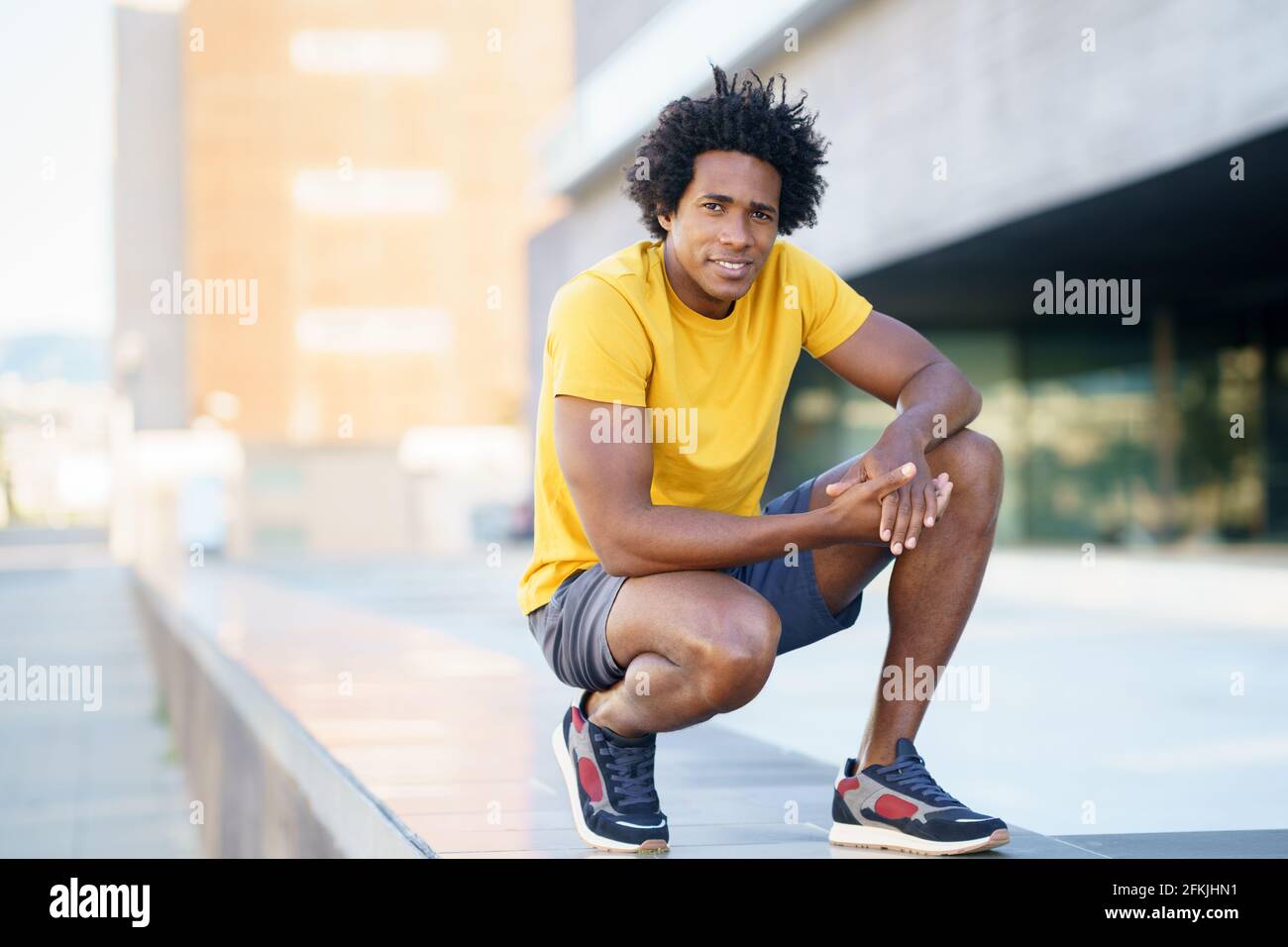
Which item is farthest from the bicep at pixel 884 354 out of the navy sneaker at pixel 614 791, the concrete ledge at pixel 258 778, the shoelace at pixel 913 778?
the concrete ledge at pixel 258 778

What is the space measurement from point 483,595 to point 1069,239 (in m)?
6.68

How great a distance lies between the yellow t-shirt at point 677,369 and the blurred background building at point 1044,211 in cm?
360

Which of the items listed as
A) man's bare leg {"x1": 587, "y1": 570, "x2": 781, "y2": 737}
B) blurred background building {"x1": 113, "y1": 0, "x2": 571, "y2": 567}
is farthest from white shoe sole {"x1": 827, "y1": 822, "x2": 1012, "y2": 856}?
blurred background building {"x1": 113, "y1": 0, "x2": 571, "y2": 567}

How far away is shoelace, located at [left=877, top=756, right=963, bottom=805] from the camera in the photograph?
10.4 ft

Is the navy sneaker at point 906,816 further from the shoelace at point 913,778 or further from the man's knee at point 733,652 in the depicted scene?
the man's knee at point 733,652

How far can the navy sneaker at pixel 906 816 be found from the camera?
3.10m

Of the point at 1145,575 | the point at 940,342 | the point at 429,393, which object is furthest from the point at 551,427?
the point at 429,393

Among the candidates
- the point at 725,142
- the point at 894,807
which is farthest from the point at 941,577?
the point at 725,142

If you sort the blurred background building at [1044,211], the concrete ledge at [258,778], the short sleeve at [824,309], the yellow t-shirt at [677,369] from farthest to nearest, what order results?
the blurred background building at [1044,211] → the concrete ledge at [258,778] → the short sleeve at [824,309] → the yellow t-shirt at [677,369]

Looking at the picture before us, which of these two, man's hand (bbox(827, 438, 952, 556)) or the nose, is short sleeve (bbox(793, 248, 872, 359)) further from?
man's hand (bbox(827, 438, 952, 556))

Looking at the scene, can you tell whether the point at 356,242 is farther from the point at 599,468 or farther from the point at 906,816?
the point at 906,816

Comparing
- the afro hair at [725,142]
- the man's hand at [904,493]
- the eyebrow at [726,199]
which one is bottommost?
the man's hand at [904,493]

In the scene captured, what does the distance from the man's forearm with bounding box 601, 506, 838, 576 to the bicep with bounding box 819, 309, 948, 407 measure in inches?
23.2

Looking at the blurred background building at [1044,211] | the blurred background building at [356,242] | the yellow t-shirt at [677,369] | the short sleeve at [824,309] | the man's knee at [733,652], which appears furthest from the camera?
the blurred background building at [356,242]
